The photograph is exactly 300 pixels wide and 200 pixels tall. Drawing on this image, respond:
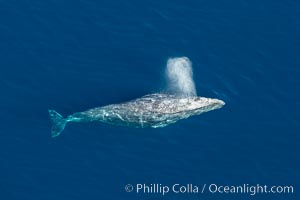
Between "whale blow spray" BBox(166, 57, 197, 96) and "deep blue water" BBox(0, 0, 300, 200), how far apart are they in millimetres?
589

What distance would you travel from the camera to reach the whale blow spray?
56156 mm

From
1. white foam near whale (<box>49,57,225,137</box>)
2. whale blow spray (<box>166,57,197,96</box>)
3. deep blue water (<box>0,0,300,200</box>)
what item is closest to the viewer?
deep blue water (<box>0,0,300,200</box>)

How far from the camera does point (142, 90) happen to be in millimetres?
55531

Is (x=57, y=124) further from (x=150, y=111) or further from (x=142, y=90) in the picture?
(x=142, y=90)

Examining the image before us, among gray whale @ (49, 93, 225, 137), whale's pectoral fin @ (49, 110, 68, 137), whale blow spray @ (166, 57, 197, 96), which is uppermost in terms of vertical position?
whale blow spray @ (166, 57, 197, 96)

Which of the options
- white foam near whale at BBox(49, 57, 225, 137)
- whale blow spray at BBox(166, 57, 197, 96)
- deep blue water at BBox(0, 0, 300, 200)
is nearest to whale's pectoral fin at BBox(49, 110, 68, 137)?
white foam near whale at BBox(49, 57, 225, 137)

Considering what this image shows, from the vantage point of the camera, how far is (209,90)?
56.2 m

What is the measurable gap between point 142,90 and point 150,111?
2.06 meters

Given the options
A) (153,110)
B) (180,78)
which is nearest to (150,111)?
(153,110)

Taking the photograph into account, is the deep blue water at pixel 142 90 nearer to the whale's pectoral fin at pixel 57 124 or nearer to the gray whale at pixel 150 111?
the whale's pectoral fin at pixel 57 124

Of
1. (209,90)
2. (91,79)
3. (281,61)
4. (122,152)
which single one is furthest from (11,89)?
(281,61)

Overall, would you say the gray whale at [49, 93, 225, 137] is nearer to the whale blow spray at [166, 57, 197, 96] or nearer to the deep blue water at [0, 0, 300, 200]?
the deep blue water at [0, 0, 300, 200]

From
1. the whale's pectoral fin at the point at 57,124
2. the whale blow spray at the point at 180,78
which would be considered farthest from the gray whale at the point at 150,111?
the whale blow spray at the point at 180,78

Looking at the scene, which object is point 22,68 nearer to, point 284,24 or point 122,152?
point 122,152
